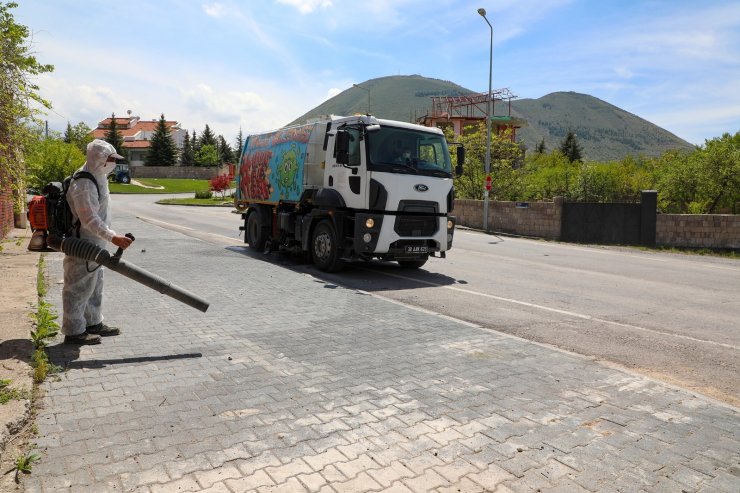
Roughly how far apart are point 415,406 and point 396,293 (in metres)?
5.02

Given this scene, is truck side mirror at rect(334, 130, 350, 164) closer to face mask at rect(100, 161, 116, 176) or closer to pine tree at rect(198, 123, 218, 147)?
face mask at rect(100, 161, 116, 176)

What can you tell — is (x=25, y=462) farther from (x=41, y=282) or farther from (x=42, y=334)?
(x=41, y=282)

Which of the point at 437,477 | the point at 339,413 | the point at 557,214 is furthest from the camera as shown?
the point at 557,214

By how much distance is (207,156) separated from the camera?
354 feet

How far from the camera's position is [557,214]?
23547mm

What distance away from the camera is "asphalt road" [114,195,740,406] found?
5.81 metres

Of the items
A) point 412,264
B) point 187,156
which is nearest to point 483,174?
point 412,264

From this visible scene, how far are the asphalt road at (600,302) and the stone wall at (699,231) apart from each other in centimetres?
474

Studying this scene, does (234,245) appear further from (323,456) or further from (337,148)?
(323,456)

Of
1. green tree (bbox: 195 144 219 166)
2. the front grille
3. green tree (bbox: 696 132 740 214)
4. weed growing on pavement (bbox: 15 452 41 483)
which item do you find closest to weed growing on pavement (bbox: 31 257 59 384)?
weed growing on pavement (bbox: 15 452 41 483)

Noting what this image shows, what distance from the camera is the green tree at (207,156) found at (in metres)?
108

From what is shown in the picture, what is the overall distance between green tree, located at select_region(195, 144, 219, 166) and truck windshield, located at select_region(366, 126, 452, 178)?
10313 centimetres

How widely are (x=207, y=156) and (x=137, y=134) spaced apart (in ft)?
96.7

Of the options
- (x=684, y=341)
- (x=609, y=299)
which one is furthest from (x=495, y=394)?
(x=609, y=299)
